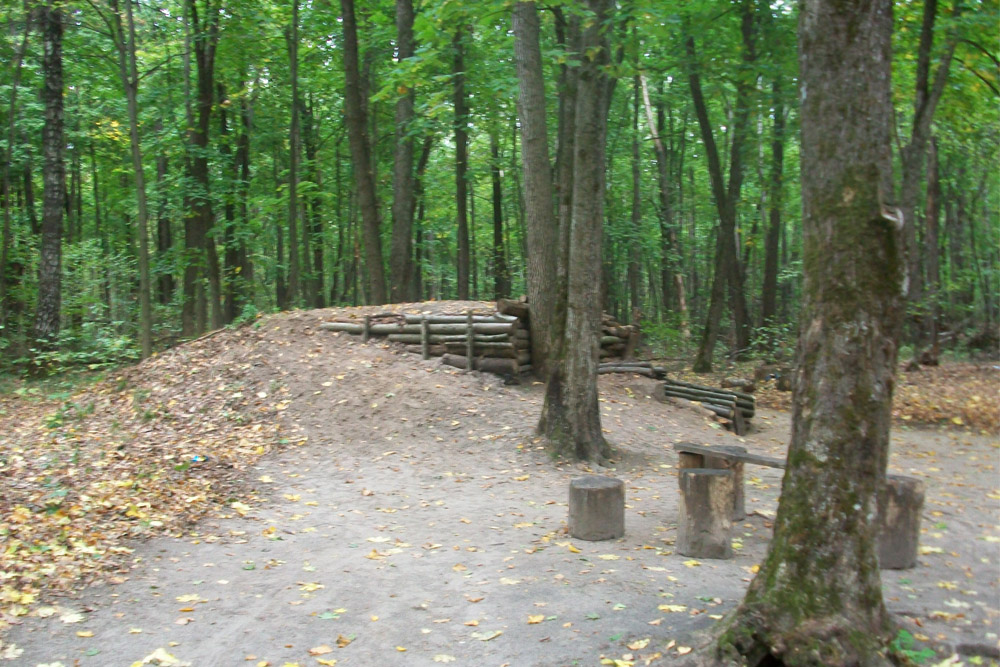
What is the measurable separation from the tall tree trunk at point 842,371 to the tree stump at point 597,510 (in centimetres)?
285

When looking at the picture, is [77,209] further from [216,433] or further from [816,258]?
[816,258]

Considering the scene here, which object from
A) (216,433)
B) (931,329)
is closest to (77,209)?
(216,433)

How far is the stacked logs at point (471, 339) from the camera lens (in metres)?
13.4

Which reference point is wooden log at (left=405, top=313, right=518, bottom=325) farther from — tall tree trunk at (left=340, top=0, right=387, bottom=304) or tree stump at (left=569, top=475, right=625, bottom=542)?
tree stump at (left=569, top=475, right=625, bottom=542)

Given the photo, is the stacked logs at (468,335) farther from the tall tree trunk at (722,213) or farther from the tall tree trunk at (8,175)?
the tall tree trunk at (8,175)

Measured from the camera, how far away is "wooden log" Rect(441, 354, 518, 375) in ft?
44.0

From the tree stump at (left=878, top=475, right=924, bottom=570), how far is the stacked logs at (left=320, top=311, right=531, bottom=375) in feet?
26.4

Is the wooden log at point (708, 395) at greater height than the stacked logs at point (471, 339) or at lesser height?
lesser

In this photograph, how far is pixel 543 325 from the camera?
1349cm

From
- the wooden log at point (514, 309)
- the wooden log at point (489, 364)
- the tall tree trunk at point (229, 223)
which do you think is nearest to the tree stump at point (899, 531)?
the wooden log at point (489, 364)

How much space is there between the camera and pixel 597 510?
6887mm

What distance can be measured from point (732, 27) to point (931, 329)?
9.88m

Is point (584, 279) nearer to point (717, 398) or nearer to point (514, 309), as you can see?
point (514, 309)

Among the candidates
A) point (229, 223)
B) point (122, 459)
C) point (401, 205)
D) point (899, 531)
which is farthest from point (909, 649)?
point (229, 223)
